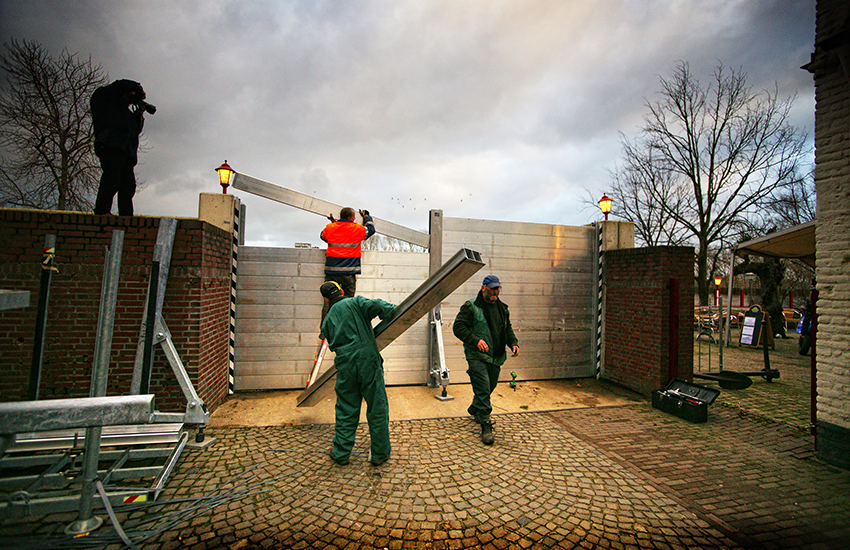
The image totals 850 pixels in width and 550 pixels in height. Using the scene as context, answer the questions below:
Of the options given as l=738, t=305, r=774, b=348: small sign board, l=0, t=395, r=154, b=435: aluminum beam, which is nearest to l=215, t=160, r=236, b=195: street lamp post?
l=0, t=395, r=154, b=435: aluminum beam

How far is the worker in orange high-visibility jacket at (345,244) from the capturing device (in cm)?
543

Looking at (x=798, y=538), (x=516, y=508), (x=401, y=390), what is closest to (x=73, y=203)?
(x=401, y=390)

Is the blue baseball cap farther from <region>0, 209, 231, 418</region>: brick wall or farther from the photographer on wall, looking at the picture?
the photographer on wall

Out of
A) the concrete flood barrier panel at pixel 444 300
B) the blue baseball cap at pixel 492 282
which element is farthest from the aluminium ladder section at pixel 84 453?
the blue baseball cap at pixel 492 282

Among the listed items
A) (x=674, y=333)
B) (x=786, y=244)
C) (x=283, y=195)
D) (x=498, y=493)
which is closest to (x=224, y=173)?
(x=283, y=195)

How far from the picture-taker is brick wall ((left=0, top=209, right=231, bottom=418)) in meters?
4.28

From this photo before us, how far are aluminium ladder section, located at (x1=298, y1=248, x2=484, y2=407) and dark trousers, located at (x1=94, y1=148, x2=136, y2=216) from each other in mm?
3408

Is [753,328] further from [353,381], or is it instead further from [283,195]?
[283,195]

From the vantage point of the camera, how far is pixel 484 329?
4840mm

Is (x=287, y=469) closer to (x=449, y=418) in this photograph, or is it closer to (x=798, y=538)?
(x=449, y=418)

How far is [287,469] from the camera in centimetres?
368

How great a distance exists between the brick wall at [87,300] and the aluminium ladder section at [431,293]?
2013 millimetres

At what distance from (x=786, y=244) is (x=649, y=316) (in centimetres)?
367

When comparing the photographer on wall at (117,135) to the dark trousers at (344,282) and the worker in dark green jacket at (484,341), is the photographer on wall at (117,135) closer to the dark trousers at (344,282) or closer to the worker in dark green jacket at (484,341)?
the dark trousers at (344,282)
